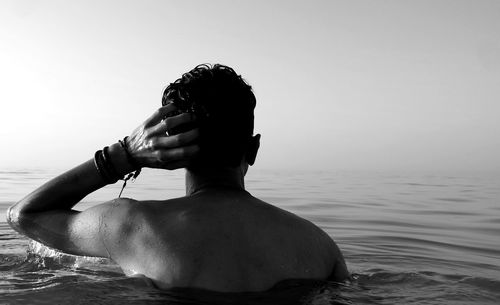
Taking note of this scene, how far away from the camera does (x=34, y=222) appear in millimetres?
2834

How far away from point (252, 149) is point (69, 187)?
40.7 inches

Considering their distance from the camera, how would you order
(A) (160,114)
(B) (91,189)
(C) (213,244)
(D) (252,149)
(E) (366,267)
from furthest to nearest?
(E) (366,267)
(B) (91,189)
(D) (252,149)
(A) (160,114)
(C) (213,244)

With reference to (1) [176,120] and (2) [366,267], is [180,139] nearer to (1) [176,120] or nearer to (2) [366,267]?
(1) [176,120]

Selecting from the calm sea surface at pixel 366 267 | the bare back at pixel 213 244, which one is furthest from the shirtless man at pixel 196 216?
the calm sea surface at pixel 366 267

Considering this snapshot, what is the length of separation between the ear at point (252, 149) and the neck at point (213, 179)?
0.47 feet

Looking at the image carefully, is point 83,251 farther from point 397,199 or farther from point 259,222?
point 397,199

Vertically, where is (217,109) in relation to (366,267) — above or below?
above

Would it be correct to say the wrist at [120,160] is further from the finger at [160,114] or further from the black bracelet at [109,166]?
the finger at [160,114]

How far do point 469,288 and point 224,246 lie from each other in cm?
210

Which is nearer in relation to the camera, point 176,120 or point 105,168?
point 176,120

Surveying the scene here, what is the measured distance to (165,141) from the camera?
8.09 ft

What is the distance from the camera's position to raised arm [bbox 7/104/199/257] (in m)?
2.48

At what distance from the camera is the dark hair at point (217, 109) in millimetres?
2576

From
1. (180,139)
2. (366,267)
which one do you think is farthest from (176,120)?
(366,267)
